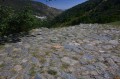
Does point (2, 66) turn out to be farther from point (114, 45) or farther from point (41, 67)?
point (114, 45)

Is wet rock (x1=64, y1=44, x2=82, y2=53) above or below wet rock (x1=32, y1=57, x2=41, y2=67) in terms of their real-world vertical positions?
above

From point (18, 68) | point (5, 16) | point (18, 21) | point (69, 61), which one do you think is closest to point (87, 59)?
point (69, 61)

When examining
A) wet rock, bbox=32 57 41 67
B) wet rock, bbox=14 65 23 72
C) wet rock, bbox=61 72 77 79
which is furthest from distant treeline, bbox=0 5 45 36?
wet rock, bbox=61 72 77 79

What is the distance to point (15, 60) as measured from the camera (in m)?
11.5

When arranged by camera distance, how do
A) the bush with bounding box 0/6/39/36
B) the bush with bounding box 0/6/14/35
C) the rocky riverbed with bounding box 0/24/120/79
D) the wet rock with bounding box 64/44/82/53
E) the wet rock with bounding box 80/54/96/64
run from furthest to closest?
the bush with bounding box 0/6/39/36 → the bush with bounding box 0/6/14/35 → the wet rock with bounding box 64/44/82/53 → the wet rock with bounding box 80/54/96/64 → the rocky riverbed with bounding box 0/24/120/79

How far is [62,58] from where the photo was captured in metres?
11.8

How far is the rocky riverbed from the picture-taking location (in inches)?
406

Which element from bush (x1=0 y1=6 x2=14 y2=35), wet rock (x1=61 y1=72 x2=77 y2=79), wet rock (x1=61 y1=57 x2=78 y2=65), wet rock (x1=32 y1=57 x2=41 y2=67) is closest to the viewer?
wet rock (x1=61 y1=72 x2=77 y2=79)

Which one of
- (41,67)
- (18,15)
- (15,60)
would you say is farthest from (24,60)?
(18,15)

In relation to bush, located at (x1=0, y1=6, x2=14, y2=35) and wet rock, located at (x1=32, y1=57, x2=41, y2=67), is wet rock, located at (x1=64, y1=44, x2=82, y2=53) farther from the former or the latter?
bush, located at (x1=0, y1=6, x2=14, y2=35)

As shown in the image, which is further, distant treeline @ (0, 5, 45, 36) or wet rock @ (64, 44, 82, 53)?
distant treeline @ (0, 5, 45, 36)

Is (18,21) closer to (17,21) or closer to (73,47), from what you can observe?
(17,21)

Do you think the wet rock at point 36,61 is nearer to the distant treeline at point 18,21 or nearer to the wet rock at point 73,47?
the wet rock at point 73,47

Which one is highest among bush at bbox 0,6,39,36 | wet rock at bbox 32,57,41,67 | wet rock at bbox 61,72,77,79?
bush at bbox 0,6,39,36
